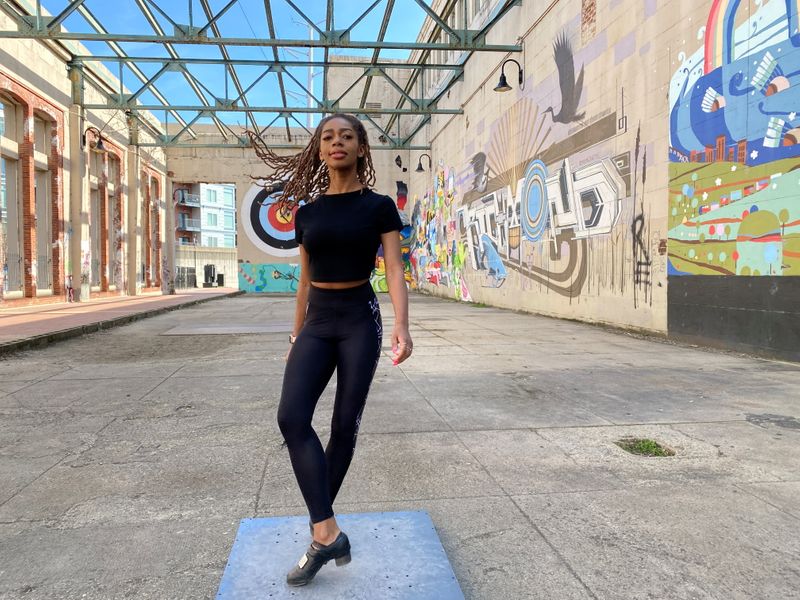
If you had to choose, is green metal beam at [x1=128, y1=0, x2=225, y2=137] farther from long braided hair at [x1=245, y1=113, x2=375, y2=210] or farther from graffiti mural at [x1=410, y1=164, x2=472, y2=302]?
long braided hair at [x1=245, y1=113, x2=375, y2=210]

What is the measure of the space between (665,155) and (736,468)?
6674 millimetres

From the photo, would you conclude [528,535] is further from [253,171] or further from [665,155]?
[253,171]

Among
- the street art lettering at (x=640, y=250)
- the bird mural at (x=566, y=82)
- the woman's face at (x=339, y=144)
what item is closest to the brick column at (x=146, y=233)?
the bird mural at (x=566, y=82)

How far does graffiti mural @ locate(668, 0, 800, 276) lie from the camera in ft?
21.5

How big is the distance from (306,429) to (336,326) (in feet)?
1.36

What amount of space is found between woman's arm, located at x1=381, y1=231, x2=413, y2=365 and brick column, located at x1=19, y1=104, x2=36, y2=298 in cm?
1740

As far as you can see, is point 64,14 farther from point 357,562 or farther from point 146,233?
point 146,233

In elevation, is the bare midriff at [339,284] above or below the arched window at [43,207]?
below

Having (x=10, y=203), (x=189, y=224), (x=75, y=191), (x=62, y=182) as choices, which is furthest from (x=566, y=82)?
(x=189, y=224)

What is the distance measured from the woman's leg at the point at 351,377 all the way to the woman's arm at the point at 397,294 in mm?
90

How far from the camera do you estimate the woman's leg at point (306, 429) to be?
2.08m

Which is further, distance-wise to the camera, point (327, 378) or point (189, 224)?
point (189, 224)

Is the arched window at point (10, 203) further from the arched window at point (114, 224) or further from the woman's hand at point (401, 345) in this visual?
the woman's hand at point (401, 345)

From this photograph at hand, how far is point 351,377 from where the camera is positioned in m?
2.22
